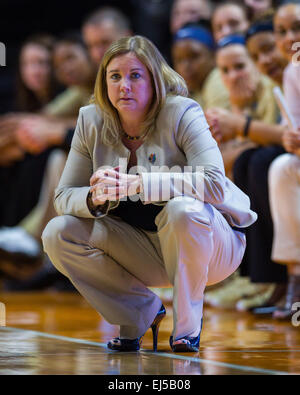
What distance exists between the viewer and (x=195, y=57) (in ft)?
13.1

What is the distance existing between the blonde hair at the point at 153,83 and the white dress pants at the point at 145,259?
0.80 feet

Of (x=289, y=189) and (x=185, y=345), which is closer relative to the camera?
(x=185, y=345)

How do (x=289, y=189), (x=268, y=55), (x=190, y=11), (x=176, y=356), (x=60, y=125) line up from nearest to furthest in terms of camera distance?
(x=176, y=356) < (x=289, y=189) < (x=268, y=55) < (x=190, y=11) < (x=60, y=125)

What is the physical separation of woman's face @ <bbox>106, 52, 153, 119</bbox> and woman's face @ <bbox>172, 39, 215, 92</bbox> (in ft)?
6.28

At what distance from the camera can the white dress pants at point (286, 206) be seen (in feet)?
9.82

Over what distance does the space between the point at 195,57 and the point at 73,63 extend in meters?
1.20

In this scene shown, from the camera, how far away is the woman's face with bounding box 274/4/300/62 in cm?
307

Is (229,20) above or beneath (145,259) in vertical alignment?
above

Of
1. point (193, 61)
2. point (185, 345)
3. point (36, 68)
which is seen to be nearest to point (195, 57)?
point (193, 61)

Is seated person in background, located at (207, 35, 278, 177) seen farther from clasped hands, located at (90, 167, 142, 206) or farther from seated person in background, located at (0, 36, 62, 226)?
seated person in background, located at (0, 36, 62, 226)

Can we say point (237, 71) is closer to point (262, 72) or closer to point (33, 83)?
point (262, 72)

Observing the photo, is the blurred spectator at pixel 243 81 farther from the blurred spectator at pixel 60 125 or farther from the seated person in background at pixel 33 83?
the seated person in background at pixel 33 83

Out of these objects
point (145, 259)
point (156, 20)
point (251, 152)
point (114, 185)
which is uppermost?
point (156, 20)

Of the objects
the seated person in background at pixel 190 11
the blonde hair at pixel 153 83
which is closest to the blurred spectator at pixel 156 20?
the seated person in background at pixel 190 11
